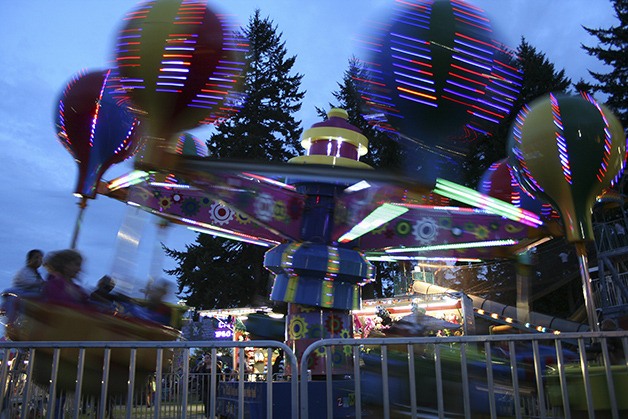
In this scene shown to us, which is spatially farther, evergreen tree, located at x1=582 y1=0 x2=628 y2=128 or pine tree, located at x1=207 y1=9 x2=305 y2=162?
pine tree, located at x1=207 y1=9 x2=305 y2=162

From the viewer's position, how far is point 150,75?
394cm

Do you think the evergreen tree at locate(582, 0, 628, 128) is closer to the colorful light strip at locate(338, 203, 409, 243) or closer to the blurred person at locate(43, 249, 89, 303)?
the colorful light strip at locate(338, 203, 409, 243)

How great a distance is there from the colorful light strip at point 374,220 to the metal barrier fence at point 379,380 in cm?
293

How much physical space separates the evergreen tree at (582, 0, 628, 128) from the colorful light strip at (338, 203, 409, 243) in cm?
1577

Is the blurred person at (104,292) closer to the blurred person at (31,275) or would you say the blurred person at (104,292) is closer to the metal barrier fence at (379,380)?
the blurred person at (31,275)

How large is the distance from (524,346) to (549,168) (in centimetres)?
171

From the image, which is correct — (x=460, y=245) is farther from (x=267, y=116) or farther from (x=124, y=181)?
(x=267, y=116)

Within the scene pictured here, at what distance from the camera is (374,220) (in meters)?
8.24

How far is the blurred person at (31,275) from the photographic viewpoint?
4828 mm

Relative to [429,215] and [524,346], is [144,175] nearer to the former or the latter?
[429,215]

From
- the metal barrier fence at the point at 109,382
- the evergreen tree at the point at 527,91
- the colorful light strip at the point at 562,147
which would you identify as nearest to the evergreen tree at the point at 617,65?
the evergreen tree at the point at 527,91

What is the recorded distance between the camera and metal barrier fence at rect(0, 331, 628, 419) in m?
3.39

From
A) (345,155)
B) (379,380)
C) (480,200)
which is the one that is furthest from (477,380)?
(345,155)

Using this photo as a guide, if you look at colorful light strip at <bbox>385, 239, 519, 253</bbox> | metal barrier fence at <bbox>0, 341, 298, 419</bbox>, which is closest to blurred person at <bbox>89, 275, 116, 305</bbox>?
metal barrier fence at <bbox>0, 341, 298, 419</bbox>
